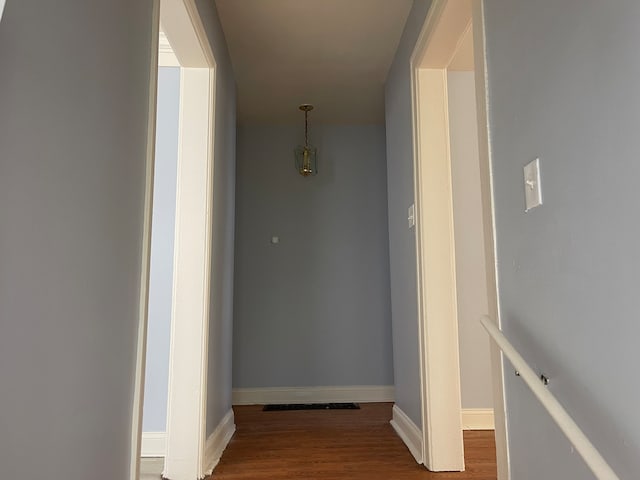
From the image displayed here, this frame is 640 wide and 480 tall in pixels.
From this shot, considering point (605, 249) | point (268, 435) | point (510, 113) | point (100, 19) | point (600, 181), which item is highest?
point (100, 19)

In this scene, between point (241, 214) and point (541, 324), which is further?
point (241, 214)

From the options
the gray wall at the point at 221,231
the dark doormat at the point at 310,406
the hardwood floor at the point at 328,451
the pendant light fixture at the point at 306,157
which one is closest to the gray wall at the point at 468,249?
the hardwood floor at the point at 328,451

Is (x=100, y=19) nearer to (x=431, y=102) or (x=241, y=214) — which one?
(x=431, y=102)

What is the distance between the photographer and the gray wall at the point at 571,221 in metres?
0.82

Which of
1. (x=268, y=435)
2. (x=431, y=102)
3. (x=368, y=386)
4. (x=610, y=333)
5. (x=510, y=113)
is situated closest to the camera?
(x=610, y=333)

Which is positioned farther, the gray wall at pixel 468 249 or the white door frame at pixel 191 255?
the gray wall at pixel 468 249

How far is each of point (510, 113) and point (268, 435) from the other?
239cm

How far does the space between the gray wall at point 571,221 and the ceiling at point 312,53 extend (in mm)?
1493

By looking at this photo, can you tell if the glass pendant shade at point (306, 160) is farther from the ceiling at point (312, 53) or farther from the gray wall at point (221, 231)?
the gray wall at point (221, 231)

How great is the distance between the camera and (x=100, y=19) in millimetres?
1085

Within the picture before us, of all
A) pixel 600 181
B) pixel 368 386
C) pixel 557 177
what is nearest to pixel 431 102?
pixel 557 177

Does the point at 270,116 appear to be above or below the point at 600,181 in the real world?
above

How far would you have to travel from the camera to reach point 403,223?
2844mm

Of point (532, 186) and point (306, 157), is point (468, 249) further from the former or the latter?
point (532, 186)
